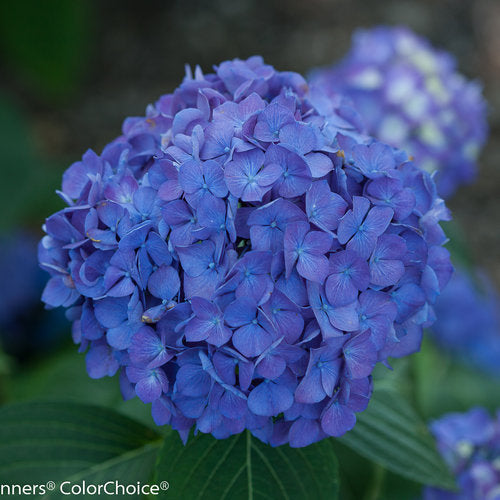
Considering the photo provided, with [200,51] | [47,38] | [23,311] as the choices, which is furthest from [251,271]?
[200,51]

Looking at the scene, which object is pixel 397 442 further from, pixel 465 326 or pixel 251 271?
pixel 465 326

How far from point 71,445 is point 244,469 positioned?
11.7 inches

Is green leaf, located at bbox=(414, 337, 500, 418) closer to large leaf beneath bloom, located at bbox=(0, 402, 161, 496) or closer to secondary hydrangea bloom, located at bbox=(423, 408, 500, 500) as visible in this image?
secondary hydrangea bloom, located at bbox=(423, 408, 500, 500)

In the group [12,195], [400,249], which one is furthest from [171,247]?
[12,195]

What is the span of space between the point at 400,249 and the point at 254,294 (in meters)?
0.21

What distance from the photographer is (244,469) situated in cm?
99

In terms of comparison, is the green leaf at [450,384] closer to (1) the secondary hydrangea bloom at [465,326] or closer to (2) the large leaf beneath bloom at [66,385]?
(1) the secondary hydrangea bloom at [465,326]

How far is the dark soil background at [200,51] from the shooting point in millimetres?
3457

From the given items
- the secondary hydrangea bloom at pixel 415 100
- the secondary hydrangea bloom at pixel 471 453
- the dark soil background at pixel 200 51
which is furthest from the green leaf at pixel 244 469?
the dark soil background at pixel 200 51

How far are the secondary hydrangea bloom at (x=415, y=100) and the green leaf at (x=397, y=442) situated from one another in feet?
2.53

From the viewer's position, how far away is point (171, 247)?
837 millimetres

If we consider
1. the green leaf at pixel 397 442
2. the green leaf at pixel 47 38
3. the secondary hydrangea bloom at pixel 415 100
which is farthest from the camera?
the green leaf at pixel 47 38

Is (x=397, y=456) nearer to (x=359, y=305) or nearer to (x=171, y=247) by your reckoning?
(x=359, y=305)

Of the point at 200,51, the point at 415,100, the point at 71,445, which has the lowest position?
the point at 71,445
